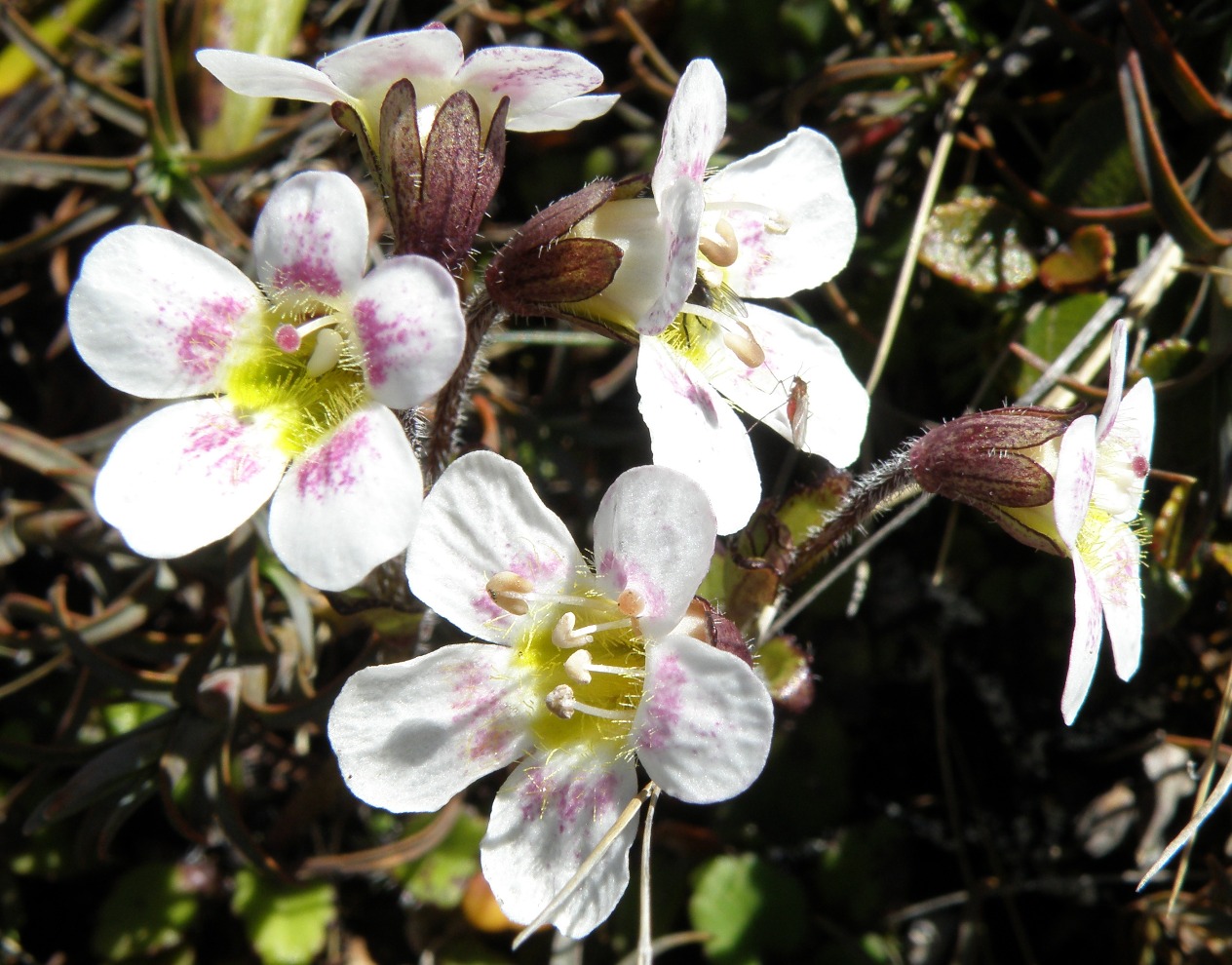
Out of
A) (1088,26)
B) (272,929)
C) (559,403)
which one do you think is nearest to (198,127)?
(559,403)

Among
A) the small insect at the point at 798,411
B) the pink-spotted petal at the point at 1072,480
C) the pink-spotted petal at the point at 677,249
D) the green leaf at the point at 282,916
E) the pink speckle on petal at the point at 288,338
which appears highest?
the pink-spotted petal at the point at 677,249

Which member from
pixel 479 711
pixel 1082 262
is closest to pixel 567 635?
pixel 479 711

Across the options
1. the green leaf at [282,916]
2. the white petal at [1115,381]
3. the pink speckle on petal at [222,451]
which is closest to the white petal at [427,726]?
the pink speckle on petal at [222,451]

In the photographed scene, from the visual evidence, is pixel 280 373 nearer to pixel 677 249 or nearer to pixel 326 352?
pixel 326 352

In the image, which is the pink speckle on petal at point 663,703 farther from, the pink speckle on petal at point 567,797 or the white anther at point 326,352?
the white anther at point 326,352

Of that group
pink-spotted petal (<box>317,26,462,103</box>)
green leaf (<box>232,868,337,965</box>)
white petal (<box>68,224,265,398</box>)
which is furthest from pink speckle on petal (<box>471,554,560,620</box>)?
Answer: green leaf (<box>232,868,337,965</box>)

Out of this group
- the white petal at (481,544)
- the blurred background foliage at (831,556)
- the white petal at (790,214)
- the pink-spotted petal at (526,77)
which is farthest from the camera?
the blurred background foliage at (831,556)

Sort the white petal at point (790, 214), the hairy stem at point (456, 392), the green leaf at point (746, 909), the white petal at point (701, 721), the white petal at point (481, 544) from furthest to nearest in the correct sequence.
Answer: the green leaf at point (746, 909)
the white petal at point (790, 214)
the hairy stem at point (456, 392)
the white petal at point (481, 544)
the white petal at point (701, 721)
